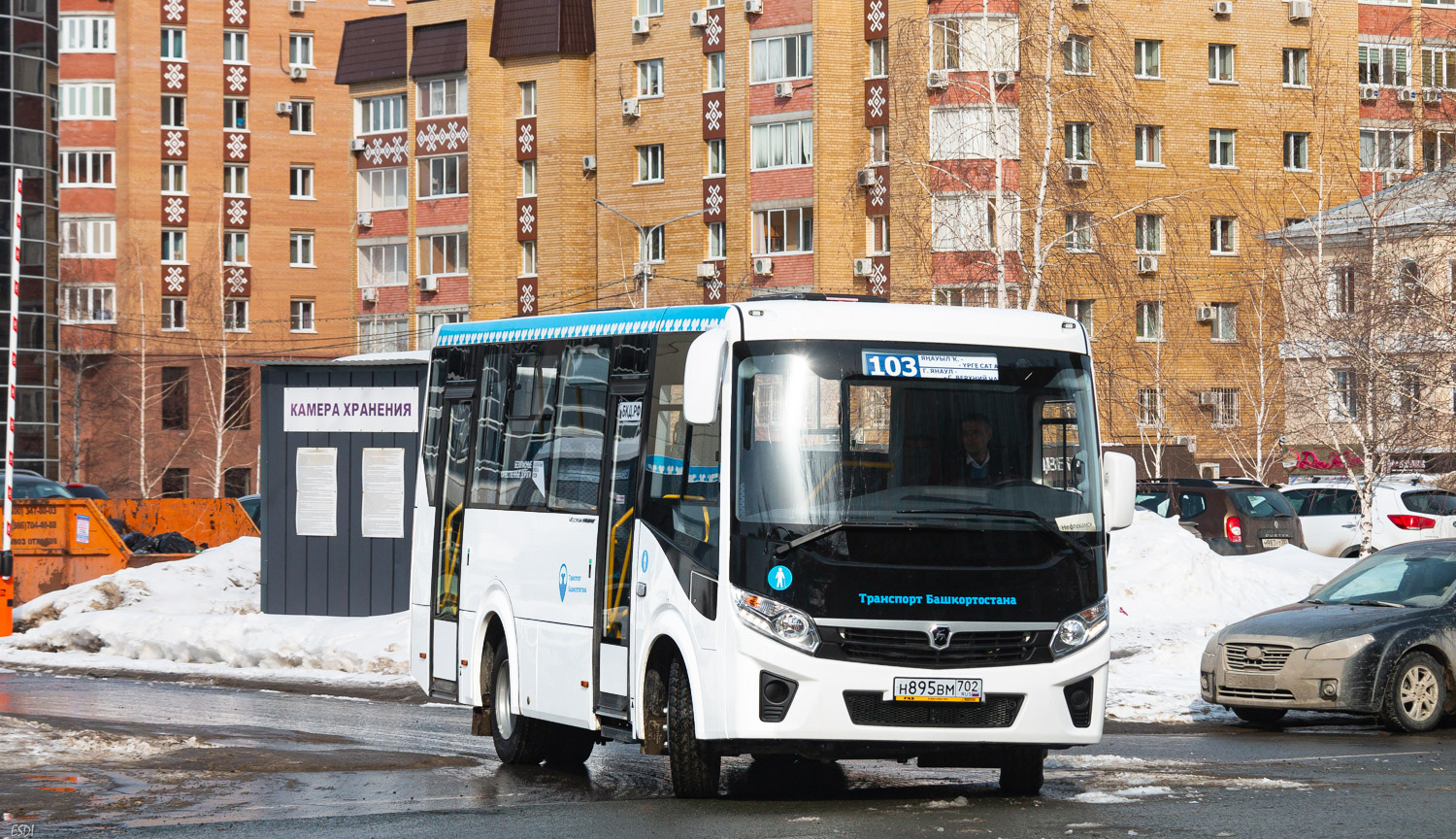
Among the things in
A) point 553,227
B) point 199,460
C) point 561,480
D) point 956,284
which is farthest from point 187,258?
point 561,480

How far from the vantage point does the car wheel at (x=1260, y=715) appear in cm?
1524

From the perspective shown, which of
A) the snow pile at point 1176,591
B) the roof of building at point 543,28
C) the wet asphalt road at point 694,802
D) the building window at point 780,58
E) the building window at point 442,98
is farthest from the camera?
the building window at point 442,98

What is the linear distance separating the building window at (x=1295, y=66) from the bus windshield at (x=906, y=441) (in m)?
56.1

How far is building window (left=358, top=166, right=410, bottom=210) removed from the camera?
75.1m

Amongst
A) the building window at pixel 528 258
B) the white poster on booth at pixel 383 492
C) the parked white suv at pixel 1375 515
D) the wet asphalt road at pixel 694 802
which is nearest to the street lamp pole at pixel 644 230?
the building window at pixel 528 258

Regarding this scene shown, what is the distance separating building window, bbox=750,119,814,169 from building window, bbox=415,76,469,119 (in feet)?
44.7

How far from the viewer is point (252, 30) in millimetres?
79125

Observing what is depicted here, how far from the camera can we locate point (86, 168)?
77562 millimetres

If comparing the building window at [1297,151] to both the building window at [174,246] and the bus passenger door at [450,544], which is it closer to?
the building window at [174,246]

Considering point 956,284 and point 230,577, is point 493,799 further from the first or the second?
point 956,284

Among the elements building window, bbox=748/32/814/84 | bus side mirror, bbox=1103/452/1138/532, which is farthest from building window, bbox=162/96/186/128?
bus side mirror, bbox=1103/452/1138/532

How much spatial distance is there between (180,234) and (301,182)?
17.4 ft

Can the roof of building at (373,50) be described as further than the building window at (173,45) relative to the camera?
No

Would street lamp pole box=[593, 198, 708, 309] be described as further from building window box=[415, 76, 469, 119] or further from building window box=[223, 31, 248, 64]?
building window box=[223, 31, 248, 64]
